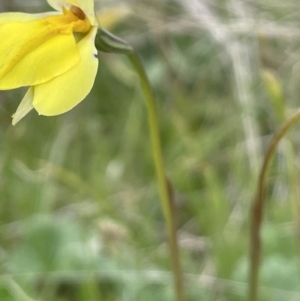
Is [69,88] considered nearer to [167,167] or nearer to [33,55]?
[33,55]

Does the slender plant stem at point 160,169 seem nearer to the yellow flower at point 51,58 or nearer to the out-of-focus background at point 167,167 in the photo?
the yellow flower at point 51,58

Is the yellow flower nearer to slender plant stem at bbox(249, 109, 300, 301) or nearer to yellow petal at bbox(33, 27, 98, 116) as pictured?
yellow petal at bbox(33, 27, 98, 116)

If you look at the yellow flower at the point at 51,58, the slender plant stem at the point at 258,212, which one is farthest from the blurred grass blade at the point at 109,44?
the slender plant stem at the point at 258,212

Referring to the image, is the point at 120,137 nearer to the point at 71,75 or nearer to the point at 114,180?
the point at 114,180

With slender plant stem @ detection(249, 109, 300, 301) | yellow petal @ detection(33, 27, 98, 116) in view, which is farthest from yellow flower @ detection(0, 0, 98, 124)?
slender plant stem @ detection(249, 109, 300, 301)

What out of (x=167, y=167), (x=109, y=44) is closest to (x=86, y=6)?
(x=109, y=44)

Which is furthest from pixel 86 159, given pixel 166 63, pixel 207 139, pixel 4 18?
pixel 4 18
